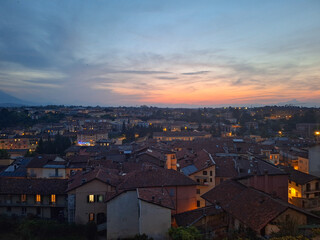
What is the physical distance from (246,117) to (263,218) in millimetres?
93144

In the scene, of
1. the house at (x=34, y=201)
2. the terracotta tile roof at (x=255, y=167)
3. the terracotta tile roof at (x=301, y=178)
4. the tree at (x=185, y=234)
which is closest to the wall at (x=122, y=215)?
the tree at (x=185, y=234)

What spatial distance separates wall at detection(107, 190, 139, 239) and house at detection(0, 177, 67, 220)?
463cm

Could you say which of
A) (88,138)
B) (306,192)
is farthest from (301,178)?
(88,138)

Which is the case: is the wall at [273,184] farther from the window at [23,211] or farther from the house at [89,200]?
the window at [23,211]

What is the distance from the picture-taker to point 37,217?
50.6ft

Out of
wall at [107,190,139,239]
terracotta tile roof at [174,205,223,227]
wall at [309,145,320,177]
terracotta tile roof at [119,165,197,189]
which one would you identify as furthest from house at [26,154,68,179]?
wall at [309,145,320,177]

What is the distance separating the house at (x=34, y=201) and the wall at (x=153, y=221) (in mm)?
6780

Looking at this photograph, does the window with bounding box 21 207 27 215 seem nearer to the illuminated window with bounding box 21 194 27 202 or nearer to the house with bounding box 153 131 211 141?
the illuminated window with bounding box 21 194 27 202

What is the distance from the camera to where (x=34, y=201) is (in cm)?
1552

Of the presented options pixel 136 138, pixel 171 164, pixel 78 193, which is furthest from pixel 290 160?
pixel 136 138

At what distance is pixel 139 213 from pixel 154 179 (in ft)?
11.9

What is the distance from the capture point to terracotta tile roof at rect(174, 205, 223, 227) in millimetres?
11212

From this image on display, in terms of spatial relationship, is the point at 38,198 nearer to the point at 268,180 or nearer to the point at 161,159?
the point at 161,159

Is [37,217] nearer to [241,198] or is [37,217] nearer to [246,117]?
[241,198]
